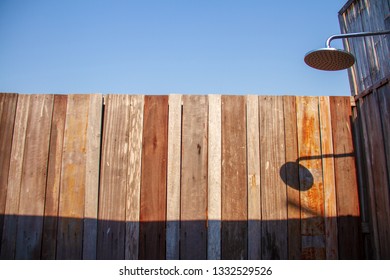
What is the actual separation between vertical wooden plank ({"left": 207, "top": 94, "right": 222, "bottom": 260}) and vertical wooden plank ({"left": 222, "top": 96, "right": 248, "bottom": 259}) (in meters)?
0.04

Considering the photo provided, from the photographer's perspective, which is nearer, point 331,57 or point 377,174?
point 331,57

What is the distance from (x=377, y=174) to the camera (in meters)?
2.37

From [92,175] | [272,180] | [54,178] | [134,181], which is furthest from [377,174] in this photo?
[54,178]

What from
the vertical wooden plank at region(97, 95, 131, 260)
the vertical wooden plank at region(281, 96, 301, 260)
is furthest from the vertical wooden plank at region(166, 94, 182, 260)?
the vertical wooden plank at region(281, 96, 301, 260)

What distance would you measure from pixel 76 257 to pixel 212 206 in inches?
47.4

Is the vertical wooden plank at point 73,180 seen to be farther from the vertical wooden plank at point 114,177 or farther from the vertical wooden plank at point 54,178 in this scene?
the vertical wooden plank at point 114,177

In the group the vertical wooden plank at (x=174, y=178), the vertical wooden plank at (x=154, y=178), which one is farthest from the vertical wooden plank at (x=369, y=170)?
the vertical wooden plank at (x=154, y=178)

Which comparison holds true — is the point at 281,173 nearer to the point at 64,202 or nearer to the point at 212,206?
the point at 212,206

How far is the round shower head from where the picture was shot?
77.5 inches

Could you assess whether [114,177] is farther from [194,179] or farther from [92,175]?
[194,179]

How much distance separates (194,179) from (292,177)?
2.84 ft

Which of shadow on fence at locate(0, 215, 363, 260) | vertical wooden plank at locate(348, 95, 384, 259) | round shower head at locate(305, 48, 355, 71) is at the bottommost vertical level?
shadow on fence at locate(0, 215, 363, 260)

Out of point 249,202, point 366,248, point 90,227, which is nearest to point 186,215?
point 249,202

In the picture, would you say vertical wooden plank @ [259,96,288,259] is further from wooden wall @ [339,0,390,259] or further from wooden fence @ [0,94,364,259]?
wooden wall @ [339,0,390,259]
